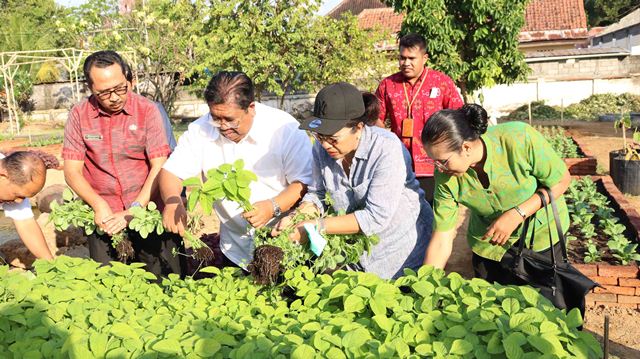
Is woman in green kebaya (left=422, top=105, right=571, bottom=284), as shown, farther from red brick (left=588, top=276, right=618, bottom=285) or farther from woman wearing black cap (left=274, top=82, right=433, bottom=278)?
red brick (left=588, top=276, right=618, bottom=285)

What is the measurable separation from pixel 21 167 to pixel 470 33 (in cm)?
937

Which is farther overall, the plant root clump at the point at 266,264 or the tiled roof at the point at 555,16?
the tiled roof at the point at 555,16

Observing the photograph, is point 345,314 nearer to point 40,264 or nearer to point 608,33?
point 40,264

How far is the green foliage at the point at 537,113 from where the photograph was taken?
17267 millimetres

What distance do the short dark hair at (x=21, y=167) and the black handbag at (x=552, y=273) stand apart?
2.30 metres

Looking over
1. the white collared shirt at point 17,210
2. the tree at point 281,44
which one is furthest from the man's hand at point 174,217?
the tree at point 281,44

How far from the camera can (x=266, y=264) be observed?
7.27ft

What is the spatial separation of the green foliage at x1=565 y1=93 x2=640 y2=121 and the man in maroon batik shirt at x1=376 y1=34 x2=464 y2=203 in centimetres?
1474

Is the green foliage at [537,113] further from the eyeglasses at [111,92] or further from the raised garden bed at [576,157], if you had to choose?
the eyeglasses at [111,92]

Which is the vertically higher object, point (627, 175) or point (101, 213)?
point (101, 213)

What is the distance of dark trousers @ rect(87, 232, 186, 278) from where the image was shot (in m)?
3.12

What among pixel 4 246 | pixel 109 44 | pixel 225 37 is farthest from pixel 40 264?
pixel 109 44

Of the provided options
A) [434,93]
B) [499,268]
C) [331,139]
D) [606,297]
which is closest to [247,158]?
[331,139]

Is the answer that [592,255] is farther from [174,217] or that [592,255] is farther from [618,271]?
[174,217]
